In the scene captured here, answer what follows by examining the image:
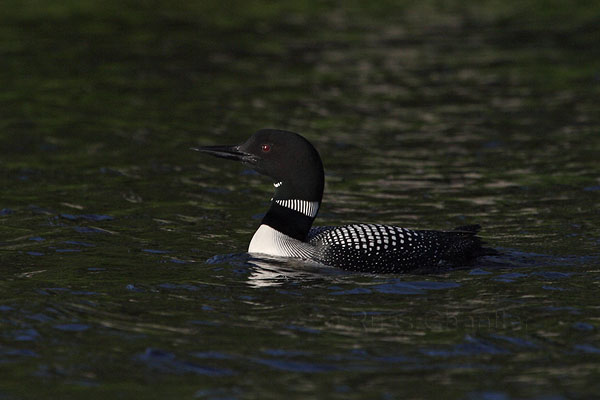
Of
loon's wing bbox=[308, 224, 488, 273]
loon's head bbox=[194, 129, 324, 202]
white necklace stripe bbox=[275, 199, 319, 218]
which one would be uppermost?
loon's head bbox=[194, 129, 324, 202]

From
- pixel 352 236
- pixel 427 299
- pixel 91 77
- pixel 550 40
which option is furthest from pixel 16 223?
pixel 550 40

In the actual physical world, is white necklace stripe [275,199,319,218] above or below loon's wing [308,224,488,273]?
above

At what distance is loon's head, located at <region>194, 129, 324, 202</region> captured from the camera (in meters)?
7.21

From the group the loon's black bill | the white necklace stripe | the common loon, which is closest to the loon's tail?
the common loon

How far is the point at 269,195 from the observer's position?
9914 millimetres

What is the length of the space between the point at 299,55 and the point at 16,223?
9353 millimetres

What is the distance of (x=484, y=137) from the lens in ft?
40.0

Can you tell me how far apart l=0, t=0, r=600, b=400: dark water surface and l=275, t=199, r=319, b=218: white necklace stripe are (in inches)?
17.5

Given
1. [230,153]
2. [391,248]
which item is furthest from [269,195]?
[391,248]

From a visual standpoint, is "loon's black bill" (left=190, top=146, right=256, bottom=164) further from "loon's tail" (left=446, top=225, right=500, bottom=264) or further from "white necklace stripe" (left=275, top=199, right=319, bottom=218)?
"loon's tail" (left=446, top=225, right=500, bottom=264)

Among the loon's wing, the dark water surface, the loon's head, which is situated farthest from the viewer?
the loon's head

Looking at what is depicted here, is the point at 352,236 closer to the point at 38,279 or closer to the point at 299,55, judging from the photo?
the point at 38,279

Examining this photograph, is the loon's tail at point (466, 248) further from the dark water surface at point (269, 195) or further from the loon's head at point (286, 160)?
the loon's head at point (286, 160)

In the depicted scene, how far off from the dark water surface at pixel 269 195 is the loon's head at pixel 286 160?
1.83ft
